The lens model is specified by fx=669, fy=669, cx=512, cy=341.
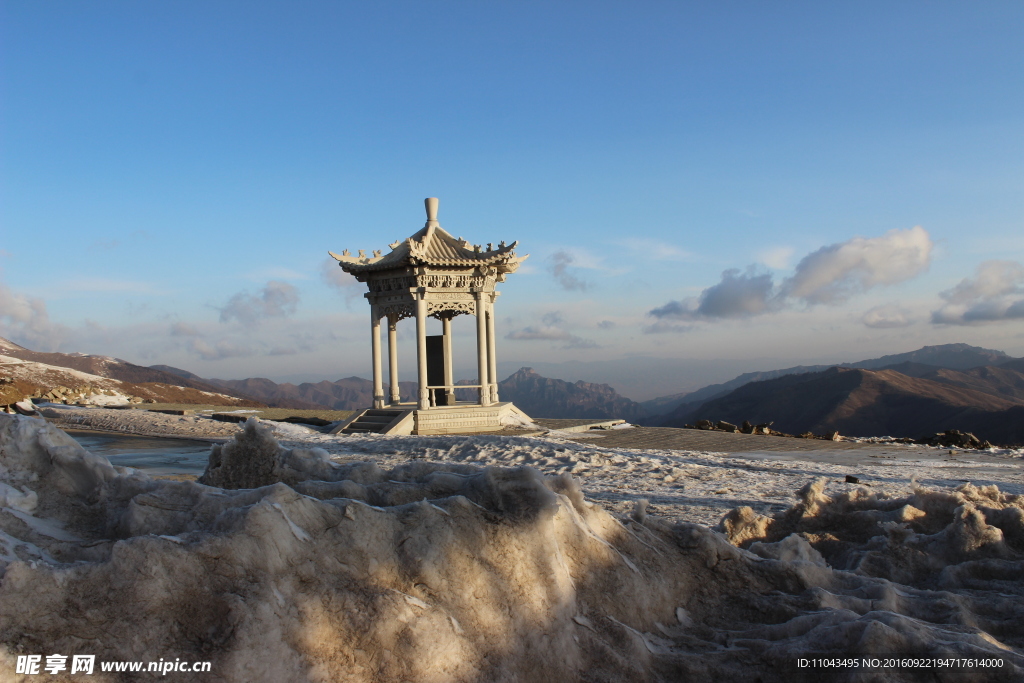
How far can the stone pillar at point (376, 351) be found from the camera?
663 inches

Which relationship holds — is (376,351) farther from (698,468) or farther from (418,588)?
(418,588)

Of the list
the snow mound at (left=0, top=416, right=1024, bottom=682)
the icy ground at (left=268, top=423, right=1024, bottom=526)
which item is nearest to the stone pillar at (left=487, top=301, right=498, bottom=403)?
the icy ground at (left=268, top=423, right=1024, bottom=526)

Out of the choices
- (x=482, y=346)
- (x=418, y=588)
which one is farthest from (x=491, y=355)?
(x=418, y=588)

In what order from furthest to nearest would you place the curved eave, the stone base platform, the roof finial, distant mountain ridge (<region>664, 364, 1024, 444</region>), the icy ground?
distant mountain ridge (<region>664, 364, 1024, 444</region>) < the roof finial < the curved eave < the stone base platform < the icy ground

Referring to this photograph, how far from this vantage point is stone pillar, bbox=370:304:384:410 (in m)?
16.8

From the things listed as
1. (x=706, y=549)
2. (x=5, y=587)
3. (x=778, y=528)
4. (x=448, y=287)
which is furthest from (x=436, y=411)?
(x=5, y=587)

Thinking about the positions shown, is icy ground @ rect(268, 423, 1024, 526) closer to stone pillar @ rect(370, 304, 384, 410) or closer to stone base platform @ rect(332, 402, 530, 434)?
stone base platform @ rect(332, 402, 530, 434)

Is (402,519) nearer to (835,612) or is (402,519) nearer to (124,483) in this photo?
(124,483)

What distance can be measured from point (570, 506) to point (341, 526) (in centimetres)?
107

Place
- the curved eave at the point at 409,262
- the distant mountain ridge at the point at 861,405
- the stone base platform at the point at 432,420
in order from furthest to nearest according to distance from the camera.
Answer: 1. the distant mountain ridge at the point at 861,405
2. the curved eave at the point at 409,262
3. the stone base platform at the point at 432,420

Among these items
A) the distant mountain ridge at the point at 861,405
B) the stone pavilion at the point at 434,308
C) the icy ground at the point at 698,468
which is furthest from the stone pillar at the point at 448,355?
the distant mountain ridge at the point at 861,405

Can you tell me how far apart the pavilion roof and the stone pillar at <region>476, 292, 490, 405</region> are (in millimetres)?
971

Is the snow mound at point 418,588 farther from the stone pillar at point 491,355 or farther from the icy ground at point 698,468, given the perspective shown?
the stone pillar at point 491,355

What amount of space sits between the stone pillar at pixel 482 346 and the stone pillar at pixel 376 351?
2509 mm
